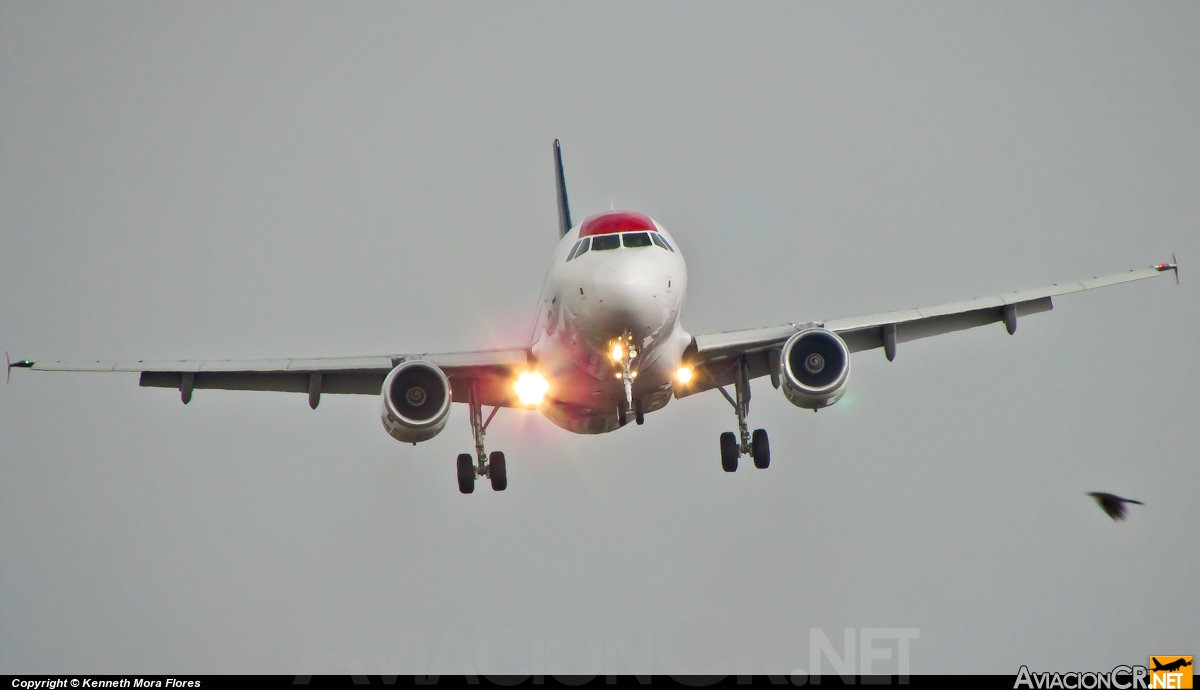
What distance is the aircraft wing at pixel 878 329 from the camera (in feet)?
97.6

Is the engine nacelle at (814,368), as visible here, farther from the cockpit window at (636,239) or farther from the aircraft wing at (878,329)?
the cockpit window at (636,239)

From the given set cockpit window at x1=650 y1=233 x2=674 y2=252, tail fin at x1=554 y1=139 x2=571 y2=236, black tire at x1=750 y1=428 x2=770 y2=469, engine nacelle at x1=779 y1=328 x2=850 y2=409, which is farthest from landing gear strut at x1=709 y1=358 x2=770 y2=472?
tail fin at x1=554 y1=139 x2=571 y2=236

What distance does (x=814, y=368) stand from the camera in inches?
1119

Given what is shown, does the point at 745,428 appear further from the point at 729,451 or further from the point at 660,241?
the point at 660,241

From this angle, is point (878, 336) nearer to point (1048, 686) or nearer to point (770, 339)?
point (770, 339)

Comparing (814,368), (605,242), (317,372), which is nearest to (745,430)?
(814,368)

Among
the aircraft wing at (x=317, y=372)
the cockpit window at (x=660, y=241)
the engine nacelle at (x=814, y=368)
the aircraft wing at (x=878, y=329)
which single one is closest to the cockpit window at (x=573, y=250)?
the cockpit window at (x=660, y=241)

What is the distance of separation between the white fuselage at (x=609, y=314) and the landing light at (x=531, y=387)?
282 mm

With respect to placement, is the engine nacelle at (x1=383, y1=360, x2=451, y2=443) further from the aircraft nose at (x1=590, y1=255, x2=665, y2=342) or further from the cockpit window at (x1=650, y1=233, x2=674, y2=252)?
the cockpit window at (x1=650, y1=233, x2=674, y2=252)

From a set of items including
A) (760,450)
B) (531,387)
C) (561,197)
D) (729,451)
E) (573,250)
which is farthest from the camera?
(561,197)

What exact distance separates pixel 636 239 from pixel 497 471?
31.2 feet

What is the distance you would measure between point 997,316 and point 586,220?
11.3 m

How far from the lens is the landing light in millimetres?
30406

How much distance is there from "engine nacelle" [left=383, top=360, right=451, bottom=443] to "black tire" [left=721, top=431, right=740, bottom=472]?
843 cm
